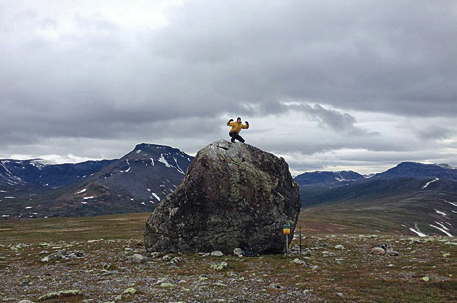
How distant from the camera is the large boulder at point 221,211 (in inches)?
1254

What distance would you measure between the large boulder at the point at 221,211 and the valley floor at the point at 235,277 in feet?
6.88

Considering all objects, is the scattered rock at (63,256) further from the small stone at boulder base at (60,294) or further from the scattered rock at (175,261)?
the small stone at boulder base at (60,294)

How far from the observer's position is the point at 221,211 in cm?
3219

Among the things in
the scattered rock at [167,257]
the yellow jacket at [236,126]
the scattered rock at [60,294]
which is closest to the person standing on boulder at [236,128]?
the yellow jacket at [236,126]

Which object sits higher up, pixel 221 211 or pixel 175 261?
pixel 221 211

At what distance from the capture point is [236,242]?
31.8 metres

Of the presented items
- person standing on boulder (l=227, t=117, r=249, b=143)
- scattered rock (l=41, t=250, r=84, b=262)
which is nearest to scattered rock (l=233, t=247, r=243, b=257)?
person standing on boulder (l=227, t=117, r=249, b=143)

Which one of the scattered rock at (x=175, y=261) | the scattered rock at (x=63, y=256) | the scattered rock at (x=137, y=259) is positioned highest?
the scattered rock at (x=175, y=261)

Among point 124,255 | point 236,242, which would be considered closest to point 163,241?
point 124,255

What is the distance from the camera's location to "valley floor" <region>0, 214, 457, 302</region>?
17016 mm

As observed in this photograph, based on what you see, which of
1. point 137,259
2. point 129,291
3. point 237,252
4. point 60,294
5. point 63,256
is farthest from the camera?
point 63,256

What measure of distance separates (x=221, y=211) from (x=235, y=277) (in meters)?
10.6

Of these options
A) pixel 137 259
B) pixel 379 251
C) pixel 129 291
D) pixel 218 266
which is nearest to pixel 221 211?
pixel 218 266

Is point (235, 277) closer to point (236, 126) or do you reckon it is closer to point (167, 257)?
point (167, 257)
